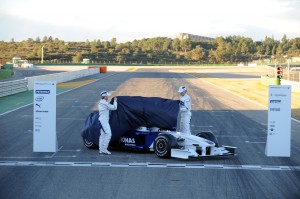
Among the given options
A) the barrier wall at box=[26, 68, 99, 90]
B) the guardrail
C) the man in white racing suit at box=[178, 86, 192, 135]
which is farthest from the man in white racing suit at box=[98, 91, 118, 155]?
the barrier wall at box=[26, 68, 99, 90]

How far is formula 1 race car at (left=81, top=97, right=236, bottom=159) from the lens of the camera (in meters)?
14.9

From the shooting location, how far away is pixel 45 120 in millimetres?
15898

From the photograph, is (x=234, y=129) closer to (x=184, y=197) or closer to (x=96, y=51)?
(x=184, y=197)

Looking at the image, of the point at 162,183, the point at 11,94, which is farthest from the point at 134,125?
the point at 11,94

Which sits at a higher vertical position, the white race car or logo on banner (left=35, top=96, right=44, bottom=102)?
logo on banner (left=35, top=96, right=44, bottom=102)

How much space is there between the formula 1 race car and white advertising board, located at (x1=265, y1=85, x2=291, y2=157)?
119cm

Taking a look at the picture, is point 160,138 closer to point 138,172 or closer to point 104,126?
point 104,126

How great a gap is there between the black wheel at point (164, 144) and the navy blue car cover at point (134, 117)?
4.12ft

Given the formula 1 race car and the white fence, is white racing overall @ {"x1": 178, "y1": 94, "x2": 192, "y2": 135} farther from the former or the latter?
the white fence

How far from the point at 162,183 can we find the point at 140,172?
1254 millimetres

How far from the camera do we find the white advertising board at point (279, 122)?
15.5m

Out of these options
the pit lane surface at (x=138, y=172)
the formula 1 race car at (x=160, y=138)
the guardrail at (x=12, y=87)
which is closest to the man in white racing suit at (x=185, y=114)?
the formula 1 race car at (x=160, y=138)

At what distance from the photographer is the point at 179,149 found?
14828 millimetres

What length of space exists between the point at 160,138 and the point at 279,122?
11.4 feet
